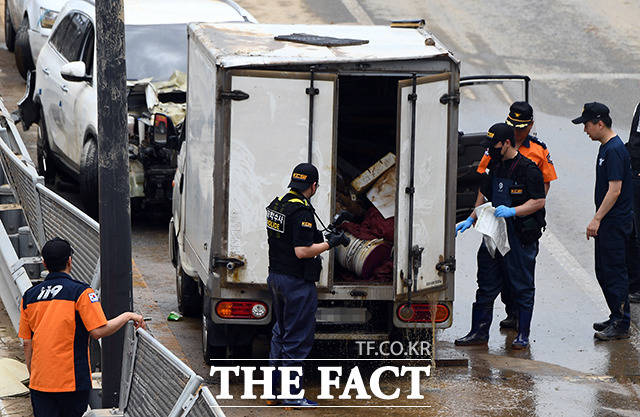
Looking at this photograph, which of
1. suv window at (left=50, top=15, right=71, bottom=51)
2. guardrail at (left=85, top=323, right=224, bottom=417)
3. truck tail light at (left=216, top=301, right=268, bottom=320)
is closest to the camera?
guardrail at (left=85, top=323, right=224, bottom=417)

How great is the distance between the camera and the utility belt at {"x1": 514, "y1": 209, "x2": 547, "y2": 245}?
9.91 metres

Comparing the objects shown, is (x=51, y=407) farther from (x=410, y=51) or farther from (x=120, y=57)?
(x=410, y=51)

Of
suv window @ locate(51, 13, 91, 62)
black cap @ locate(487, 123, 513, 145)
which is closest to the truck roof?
black cap @ locate(487, 123, 513, 145)

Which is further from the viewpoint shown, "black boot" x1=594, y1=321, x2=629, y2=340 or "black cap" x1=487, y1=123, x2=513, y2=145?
"black boot" x1=594, y1=321, x2=629, y2=340

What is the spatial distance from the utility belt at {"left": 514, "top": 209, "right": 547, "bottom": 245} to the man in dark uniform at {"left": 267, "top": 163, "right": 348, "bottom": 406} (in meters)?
2.14

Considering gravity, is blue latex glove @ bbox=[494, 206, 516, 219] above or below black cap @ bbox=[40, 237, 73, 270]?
above

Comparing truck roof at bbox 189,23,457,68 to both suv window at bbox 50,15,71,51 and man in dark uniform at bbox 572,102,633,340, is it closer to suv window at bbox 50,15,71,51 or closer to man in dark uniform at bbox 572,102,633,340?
man in dark uniform at bbox 572,102,633,340

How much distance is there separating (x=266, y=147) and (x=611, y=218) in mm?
3468

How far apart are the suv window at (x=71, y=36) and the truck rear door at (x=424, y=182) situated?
5962 mm

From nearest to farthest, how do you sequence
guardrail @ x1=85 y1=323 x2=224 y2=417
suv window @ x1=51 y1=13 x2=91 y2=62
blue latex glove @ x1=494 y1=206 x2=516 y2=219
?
guardrail @ x1=85 y1=323 x2=224 y2=417
blue latex glove @ x1=494 y1=206 x2=516 y2=219
suv window @ x1=51 y1=13 x2=91 y2=62

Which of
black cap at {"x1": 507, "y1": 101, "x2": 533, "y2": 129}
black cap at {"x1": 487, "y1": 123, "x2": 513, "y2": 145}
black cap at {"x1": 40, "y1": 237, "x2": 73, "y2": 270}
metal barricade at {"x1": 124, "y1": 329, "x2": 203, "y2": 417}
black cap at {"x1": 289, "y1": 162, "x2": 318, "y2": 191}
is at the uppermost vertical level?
black cap at {"x1": 507, "y1": 101, "x2": 533, "y2": 129}

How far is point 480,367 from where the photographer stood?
967 centimetres

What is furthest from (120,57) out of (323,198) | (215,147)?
(323,198)

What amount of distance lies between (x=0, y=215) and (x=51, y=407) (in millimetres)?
3680
